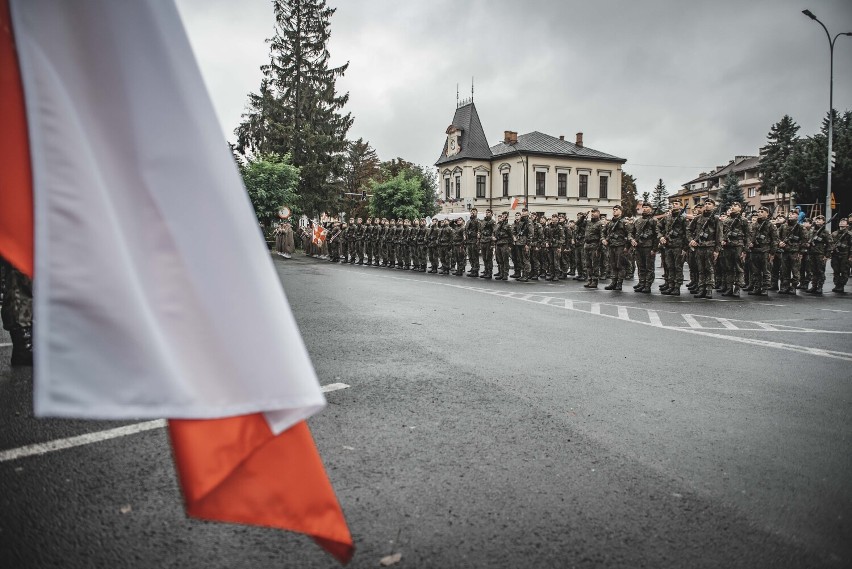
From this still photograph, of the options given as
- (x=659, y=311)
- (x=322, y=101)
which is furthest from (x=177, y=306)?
(x=322, y=101)

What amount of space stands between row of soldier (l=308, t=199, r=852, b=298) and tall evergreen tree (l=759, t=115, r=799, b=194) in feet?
134

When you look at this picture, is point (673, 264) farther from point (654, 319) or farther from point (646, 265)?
point (654, 319)

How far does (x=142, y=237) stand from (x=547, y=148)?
224 ft

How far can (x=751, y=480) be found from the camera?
3.00 m

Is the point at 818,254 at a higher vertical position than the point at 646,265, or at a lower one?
higher

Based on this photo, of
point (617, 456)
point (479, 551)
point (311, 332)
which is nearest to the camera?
point (479, 551)

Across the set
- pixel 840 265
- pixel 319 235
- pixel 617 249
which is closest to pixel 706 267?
pixel 617 249

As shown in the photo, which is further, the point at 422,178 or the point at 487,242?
the point at 422,178

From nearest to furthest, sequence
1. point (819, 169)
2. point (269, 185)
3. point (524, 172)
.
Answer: point (269, 185)
point (819, 169)
point (524, 172)

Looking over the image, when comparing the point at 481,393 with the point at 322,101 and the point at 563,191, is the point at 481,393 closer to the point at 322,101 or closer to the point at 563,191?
the point at 322,101

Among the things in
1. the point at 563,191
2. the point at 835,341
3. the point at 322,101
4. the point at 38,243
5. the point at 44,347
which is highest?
the point at 322,101

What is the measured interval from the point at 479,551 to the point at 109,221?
6.04 ft

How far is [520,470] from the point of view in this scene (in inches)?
122

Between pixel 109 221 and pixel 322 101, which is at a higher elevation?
pixel 322 101
